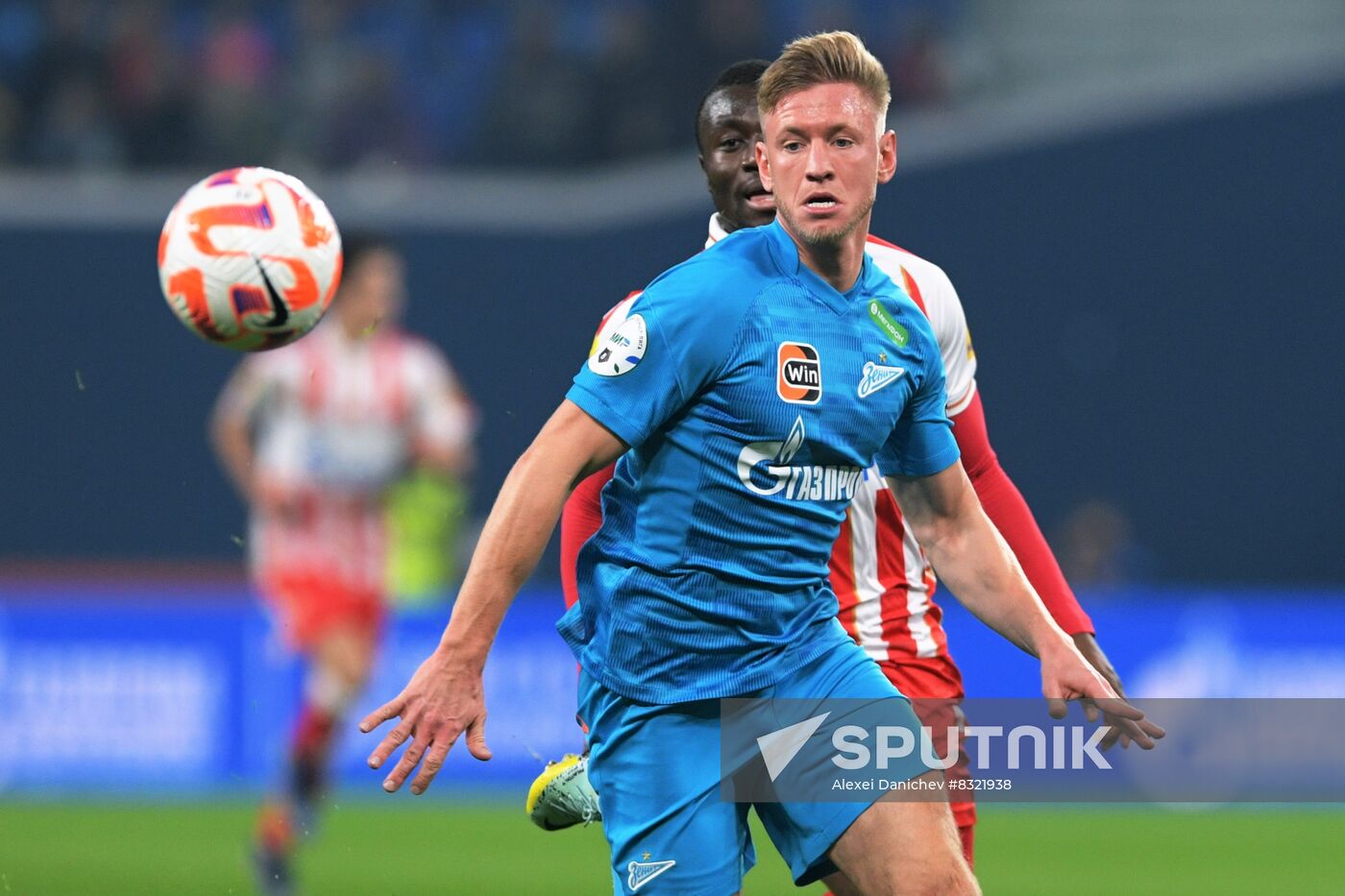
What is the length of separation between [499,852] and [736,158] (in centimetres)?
526

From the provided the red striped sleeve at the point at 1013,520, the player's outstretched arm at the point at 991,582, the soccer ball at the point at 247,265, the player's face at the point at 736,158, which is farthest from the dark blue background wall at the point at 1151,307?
the player's outstretched arm at the point at 991,582

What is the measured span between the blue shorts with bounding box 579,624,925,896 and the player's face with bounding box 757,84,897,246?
0.89 metres

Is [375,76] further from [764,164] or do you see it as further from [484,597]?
[484,597]

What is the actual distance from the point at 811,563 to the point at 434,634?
7.76 m

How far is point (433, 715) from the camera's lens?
11.8ft

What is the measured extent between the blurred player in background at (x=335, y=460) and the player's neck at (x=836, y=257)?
4901mm

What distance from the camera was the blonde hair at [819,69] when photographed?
13.4ft

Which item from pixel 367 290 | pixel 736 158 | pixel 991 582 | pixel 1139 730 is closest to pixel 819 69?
pixel 736 158

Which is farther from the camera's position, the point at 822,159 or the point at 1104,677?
the point at 1104,677

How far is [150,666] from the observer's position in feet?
37.6

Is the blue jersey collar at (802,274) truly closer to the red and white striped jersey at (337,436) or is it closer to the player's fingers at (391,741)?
the player's fingers at (391,741)

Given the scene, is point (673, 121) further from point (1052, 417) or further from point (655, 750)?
point (655, 750)

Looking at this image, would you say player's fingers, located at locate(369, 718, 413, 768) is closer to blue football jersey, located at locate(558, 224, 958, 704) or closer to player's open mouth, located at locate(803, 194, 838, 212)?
blue football jersey, located at locate(558, 224, 958, 704)

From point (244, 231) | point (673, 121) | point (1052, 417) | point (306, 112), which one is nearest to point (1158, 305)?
point (1052, 417)
